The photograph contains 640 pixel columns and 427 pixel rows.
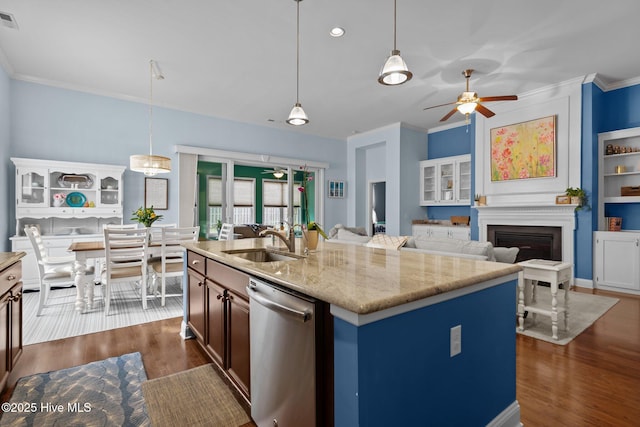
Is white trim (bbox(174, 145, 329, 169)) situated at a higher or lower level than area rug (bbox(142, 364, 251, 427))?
higher

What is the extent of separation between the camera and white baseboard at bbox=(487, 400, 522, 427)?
157cm

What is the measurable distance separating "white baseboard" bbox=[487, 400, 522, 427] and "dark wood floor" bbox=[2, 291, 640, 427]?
5.9 inches

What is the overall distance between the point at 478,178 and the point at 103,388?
6.08 m

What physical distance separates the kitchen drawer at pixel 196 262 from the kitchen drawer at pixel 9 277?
111 centimetres

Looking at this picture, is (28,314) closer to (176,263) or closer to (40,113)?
(176,263)

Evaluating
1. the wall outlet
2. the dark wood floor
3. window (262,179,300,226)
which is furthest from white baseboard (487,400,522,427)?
window (262,179,300,226)

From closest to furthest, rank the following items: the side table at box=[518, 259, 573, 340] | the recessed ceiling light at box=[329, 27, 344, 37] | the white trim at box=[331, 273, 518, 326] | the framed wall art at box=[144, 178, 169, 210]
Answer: the white trim at box=[331, 273, 518, 326] < the side table at box=[518, 259, 573, 340] < the recessed ceiling light at box=[329, 27, 344, 37] < the framed wall art at box=[144, 178, 169, 210]

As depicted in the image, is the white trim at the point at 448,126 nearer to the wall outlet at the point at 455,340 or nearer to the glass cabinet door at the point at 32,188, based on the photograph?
the wall outlet at the point at 455,340

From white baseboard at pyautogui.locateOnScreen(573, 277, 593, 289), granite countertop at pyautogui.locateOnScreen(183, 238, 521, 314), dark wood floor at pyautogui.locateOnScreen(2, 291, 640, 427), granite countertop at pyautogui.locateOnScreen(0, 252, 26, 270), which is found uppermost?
granite countertop at pyautogui.locateOnScreen(183, 238, 521, 314)

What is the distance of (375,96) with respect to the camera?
532cm

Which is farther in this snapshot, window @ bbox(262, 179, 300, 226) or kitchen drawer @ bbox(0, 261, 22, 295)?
window @ bbox(262, 179, 300, 226)

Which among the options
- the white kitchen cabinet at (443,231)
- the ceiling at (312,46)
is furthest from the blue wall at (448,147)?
the ceiling at (312,46)

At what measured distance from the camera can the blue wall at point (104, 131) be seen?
4594 millimetres

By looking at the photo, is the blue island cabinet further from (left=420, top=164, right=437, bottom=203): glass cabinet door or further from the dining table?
(left=420, top=164, right=437, bottom=203): glass cabinet door
